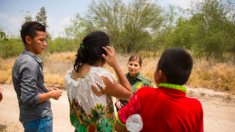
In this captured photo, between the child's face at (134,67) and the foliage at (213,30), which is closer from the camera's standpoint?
the child's face at (134,67)

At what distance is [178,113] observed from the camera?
3.28 feet

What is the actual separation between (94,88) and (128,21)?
1316cm

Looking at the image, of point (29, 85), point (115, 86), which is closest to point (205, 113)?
point (115, 86)

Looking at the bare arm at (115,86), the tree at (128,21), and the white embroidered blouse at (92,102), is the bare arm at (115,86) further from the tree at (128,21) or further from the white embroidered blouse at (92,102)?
the tree at (128,21)

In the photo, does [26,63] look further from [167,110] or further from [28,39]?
[167,110]

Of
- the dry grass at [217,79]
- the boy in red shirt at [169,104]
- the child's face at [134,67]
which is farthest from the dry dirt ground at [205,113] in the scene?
the boy in red shirt at [169,104]

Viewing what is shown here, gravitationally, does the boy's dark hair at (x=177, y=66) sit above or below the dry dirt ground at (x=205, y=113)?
above

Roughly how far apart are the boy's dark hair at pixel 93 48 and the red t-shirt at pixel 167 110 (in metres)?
0.65

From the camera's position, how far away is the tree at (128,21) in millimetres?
13273

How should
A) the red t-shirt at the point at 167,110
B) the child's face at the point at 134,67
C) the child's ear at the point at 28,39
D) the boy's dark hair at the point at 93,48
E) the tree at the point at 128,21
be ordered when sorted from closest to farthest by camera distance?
the red t-shirt at the point at 167,110 → the boy's dark hair at the point at 93,48 → the child's ear at the point at 28,39 → the child's face at the point at 134,67 → the tree at the point at 128,21

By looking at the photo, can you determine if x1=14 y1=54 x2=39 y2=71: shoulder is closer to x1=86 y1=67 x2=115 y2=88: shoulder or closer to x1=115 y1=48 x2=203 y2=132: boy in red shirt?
x1=86 y1=67 x2=115 y2=88: shoulder

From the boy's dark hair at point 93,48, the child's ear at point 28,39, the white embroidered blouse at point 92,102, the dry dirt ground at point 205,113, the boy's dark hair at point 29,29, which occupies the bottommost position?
the dry dirt ground at point 205,113

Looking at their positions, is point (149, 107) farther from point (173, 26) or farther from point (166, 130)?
point (173, 26)

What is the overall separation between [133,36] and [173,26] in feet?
13.1
